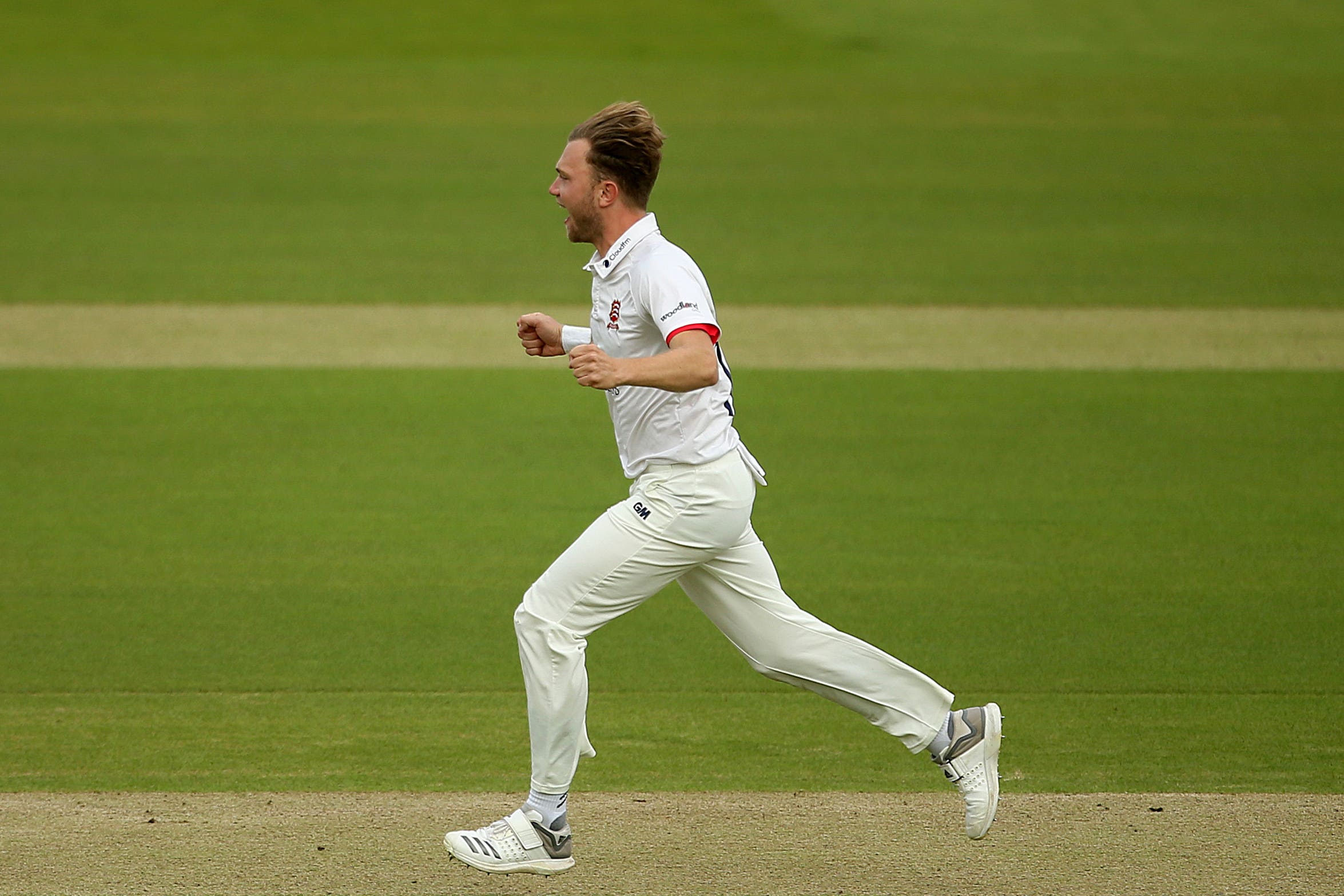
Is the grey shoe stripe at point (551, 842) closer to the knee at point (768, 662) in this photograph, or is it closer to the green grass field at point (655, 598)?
the knee at point (768, 662)

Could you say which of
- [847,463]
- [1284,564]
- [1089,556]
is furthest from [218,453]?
[1284,564]

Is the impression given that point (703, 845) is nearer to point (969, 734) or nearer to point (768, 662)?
point (768, 662)

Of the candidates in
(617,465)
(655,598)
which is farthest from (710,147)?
(655,598)

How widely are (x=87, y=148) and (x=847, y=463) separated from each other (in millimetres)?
20851

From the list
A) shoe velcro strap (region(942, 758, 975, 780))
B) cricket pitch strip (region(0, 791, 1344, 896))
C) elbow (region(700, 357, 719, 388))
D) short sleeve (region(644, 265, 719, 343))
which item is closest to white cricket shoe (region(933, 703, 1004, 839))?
shoe velcro strap (region(942, 758, 975, 780))

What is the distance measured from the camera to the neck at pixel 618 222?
514 cm

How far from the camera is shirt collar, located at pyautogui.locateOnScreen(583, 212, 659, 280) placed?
5102mm

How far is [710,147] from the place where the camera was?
29938mm

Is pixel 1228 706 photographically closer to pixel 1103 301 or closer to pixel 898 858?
pixel 898 858

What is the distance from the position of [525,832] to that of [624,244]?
71.5 inches

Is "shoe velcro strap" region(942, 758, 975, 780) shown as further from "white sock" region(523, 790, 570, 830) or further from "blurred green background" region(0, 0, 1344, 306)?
"blurred green background" region(0, 0, 1344, 306)

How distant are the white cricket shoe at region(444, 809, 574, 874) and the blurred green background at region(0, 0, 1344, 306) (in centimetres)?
1528

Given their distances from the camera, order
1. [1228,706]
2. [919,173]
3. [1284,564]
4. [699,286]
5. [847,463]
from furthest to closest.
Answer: [919,173] < [847,463] < [1284,564] < [1228,706] < [699,286]

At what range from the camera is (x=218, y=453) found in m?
12.7
